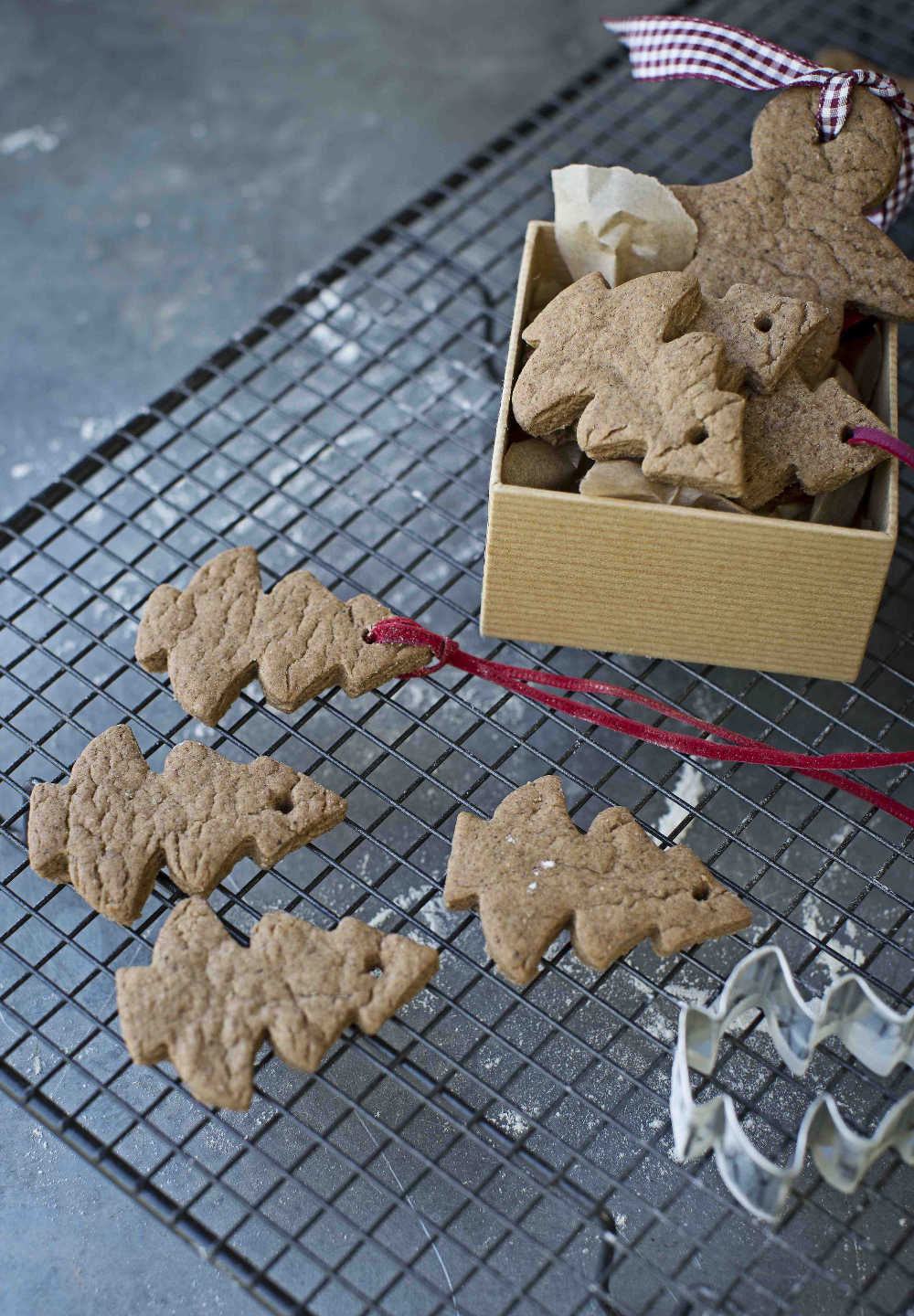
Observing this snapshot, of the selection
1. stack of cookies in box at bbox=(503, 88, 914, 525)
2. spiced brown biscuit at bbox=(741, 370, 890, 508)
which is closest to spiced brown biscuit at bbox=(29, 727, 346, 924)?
stack of cookies in box at bbox=(503, 88, 914, 525)

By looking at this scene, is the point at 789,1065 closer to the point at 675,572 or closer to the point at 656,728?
the point at 656,728

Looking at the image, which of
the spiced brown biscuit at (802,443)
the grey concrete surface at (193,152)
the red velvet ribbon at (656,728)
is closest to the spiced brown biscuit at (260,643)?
the red velvet ribbon at (656,728)

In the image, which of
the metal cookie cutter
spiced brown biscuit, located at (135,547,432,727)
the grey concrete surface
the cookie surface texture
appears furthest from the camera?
the grey concrete surface

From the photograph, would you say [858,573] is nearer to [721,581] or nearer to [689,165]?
[721,581]

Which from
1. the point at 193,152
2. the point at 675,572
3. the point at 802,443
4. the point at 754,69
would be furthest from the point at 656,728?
the point at 193,152

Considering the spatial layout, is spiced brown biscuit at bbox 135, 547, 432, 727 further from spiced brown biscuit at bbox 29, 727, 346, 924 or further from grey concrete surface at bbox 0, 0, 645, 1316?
grey concrete surface at bbox 0, 0, 645, 1316

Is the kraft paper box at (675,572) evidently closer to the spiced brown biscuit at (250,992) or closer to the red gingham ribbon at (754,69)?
the red gingham ribbon at (754,69)

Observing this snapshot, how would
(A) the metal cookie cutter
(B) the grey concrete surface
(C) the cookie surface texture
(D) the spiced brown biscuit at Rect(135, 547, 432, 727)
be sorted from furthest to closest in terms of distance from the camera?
(B) the grey concrete surface → (D) the spiced brown biscuit at Rect(135, 547, 432, 727) → (C) the cookie surface texture → (A) the metal cookie cutter
